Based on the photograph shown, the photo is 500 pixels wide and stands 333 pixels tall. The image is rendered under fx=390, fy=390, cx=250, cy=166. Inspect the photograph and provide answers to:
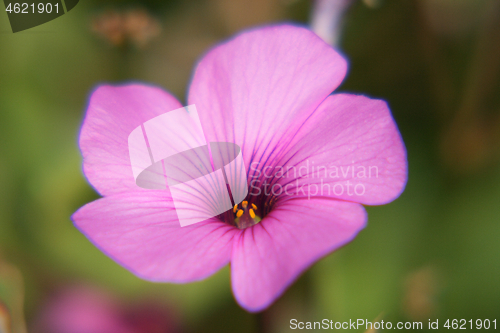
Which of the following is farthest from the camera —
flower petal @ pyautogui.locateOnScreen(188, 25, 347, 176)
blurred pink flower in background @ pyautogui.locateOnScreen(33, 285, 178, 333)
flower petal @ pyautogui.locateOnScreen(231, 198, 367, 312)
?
blurred pink flower in background @ pyautogui.locateOnScreen(33, 285, 178, 333)

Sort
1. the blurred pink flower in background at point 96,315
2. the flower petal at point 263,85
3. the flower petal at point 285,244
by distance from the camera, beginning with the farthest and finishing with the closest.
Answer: the blurred pink flower in background at point 96,315 → the flower petal at point 263,85 → the flower petal at point 285,244

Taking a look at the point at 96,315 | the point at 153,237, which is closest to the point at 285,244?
the point at 153,237

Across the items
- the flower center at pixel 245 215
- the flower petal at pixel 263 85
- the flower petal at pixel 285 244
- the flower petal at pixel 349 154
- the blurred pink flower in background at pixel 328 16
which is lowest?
the flower center at pixel 245 215

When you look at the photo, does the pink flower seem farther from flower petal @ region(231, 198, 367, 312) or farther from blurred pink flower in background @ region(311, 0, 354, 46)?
blurred pink flower in background @ region(311, 0, 354, 46)

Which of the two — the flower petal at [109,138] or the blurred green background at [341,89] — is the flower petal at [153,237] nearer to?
the flower petal at [109,138]

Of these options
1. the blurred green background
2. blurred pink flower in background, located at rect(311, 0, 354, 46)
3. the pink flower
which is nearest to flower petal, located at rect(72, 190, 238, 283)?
the pink flower

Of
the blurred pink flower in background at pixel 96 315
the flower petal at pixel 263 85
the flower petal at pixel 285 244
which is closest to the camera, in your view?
the flower petal at pixel 285 244

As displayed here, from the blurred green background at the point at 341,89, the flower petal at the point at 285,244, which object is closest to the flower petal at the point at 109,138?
the flower petal at the point at 285,244
